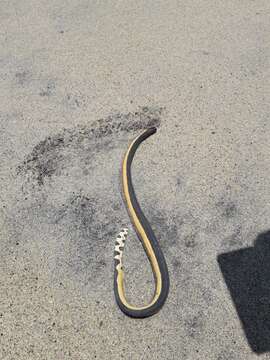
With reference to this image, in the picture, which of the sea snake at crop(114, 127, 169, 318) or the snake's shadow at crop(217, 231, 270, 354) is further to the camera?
the sea snake at crop(114, 127, 169, 318)

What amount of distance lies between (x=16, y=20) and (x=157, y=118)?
4.65m

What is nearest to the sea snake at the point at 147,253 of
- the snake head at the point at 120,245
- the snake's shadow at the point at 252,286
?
the snake head at the point at 120,245

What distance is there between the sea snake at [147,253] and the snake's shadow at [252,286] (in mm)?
761

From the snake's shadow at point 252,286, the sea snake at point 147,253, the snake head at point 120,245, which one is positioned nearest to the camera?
the snake's shadow at point 252,286

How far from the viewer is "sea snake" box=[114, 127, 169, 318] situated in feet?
17.1

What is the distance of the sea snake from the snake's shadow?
30.0 inches

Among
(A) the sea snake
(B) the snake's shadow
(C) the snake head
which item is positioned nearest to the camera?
(B) the snake's shadow

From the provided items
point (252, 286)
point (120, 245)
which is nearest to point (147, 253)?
point (120, 245)

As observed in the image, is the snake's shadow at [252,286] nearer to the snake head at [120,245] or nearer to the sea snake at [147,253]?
the sea snake at [147,253]

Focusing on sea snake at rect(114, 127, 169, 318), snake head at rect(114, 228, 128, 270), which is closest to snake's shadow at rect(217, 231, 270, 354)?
sea snake at rect(114, 127, 169, 318)

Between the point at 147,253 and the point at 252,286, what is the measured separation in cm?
133

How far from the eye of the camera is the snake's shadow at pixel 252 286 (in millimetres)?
4996

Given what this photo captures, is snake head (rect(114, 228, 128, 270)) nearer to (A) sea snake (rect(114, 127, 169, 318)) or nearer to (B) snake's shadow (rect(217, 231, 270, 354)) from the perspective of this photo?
(A) sea snake (rect(114, 127, 169, 318))

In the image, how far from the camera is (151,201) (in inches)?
249
